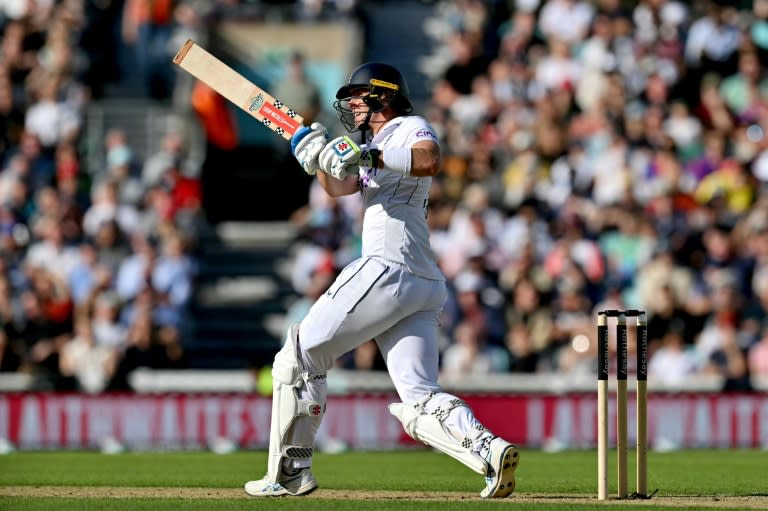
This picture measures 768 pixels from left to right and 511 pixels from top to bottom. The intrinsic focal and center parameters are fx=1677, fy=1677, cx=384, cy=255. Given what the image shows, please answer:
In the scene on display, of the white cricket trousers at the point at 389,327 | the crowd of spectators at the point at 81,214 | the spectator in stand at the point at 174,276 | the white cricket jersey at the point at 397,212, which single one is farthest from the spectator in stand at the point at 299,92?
the white cricket trousers at the point at 389,327

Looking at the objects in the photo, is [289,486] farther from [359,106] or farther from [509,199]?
[509,199]

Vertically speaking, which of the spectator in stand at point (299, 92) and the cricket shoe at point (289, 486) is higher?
the spectator in stand at point (299, 92)

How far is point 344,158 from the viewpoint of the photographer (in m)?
9.08

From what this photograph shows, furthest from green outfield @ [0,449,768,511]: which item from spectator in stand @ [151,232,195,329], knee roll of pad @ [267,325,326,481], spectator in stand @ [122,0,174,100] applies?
spectator in stand @ [122,0,174,100]

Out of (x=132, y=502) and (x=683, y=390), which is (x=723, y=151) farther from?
(x=132, y=502)

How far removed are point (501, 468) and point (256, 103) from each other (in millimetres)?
2629

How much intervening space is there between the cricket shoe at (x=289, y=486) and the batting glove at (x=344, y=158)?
1802 millimetres

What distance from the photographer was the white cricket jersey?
9.45 meters

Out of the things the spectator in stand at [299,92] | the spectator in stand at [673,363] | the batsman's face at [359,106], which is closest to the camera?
the batsman's face at [359,106]

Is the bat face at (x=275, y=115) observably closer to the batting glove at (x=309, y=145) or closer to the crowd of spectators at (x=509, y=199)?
the batting glove at (x=309, y=145)

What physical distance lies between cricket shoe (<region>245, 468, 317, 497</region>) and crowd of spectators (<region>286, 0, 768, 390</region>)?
762 centimetres

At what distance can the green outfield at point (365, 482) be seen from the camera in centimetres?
927

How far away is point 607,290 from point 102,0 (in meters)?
9.17

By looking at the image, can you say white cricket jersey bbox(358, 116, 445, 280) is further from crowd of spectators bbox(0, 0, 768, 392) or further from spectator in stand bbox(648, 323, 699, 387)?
spectator in stand bbox(648, 323, 699, 387)
